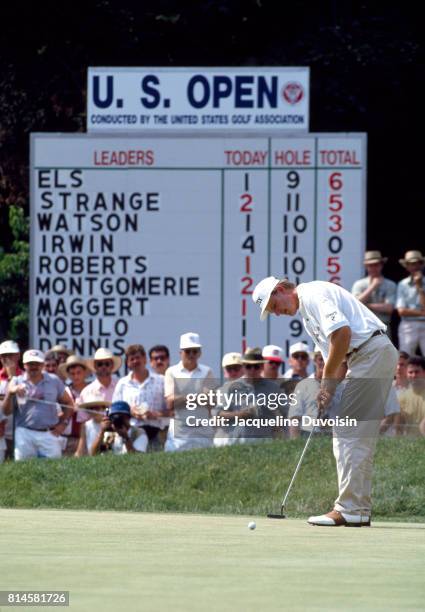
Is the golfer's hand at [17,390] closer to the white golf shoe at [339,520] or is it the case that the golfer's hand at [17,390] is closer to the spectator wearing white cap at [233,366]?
the spectator wearing white cap at [233,366]

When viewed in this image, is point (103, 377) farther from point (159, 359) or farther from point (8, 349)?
point (8, 349)

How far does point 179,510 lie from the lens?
1295 cm

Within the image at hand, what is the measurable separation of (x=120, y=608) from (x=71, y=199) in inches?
522

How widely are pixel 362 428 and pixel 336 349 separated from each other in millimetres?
593

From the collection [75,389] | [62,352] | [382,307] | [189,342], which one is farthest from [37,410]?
[382,307]

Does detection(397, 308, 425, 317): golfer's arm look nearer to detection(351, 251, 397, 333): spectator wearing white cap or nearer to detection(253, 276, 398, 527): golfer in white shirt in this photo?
detection(351, 251, 397, 333): spectator wearing white cap

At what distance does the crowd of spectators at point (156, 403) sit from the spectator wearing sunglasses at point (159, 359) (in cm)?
1

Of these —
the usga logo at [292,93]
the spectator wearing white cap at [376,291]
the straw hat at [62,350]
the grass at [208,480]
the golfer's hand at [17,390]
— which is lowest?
the grass at [208,480]

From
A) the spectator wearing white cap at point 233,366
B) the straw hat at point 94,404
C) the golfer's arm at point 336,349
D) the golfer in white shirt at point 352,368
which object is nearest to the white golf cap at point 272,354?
the spectator wearing white cap at point 233,366

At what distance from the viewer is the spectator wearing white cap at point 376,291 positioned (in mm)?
16609

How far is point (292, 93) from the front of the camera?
17578 millimetres

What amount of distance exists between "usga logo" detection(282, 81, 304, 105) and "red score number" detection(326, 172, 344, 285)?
3.00 ft

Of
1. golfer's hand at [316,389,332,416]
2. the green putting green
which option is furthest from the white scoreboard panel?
the green putting green

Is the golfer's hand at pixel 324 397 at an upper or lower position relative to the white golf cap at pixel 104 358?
upper
